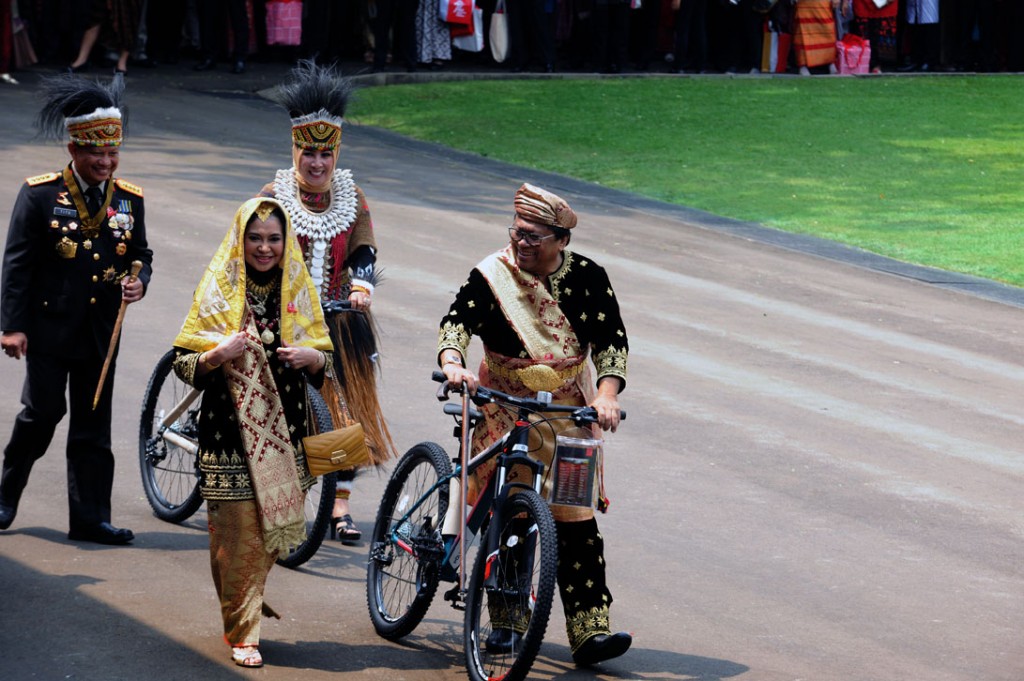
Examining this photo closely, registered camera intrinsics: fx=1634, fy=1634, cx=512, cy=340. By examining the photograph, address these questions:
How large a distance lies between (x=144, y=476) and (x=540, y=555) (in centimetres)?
318

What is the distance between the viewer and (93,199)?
7.54 metres

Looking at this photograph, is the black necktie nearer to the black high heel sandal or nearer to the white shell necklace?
the white shell necklace

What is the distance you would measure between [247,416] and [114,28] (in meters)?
17.8

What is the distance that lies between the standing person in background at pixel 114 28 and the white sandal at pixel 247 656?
56.6 ft

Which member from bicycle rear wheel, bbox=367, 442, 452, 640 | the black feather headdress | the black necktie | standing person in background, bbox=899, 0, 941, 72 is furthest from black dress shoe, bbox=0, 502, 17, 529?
standing person in background, bbox=899, 0, 941, 72

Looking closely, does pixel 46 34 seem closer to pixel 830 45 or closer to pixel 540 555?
pixel 830 45

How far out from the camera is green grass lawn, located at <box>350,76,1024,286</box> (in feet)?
59.2

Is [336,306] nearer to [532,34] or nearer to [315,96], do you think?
[315,96]

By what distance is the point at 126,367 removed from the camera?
10695 mm

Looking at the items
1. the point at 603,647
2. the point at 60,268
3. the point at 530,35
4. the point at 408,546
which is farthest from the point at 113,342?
the point at 530,35

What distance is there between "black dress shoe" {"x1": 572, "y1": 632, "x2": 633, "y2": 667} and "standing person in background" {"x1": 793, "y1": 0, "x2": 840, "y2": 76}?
23.2 meters

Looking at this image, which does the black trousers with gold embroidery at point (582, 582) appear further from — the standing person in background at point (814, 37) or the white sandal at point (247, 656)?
the standing person in background at point (814, 37)

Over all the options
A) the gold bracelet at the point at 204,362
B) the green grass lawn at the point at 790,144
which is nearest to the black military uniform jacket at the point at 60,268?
the gold bracelet at the point at 204,362

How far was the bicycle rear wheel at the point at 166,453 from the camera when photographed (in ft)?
26.4
